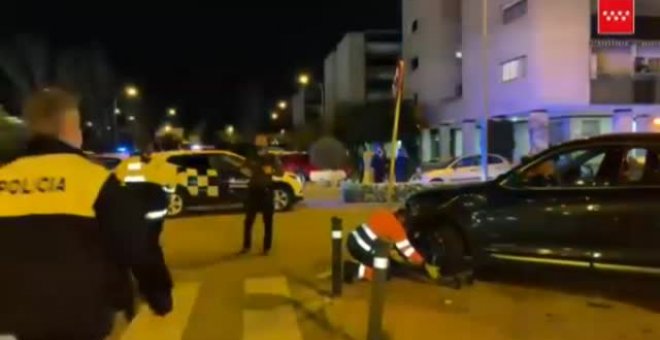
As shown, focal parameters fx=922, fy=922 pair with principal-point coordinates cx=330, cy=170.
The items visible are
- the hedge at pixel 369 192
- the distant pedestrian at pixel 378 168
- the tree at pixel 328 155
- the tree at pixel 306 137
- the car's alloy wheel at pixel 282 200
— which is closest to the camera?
the car's alloy wheel at pixel 282 200

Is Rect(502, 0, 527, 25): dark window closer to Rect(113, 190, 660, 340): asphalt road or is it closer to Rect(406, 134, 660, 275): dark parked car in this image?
Rect(113, 190, 660, 340): asphalt road

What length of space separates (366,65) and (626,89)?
52.7 meters

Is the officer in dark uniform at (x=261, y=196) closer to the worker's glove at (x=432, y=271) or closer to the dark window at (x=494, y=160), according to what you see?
the worker's glove at (x=432, y=271)

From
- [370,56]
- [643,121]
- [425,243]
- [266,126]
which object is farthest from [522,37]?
[266,126]

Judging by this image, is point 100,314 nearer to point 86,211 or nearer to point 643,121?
point 86,211

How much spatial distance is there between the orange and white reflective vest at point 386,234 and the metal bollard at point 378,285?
1.23m

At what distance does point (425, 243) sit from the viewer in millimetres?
10586

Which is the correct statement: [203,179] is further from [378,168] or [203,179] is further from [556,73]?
[556,73]

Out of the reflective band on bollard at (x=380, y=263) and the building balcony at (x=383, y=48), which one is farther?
the building balcony at (x=383, y=48)

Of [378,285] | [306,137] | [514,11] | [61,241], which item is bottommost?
[378,285]

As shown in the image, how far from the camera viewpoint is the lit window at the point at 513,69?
38781 mm

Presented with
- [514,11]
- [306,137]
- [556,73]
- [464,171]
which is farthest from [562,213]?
[306,137]

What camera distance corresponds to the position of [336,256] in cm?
Result: 948

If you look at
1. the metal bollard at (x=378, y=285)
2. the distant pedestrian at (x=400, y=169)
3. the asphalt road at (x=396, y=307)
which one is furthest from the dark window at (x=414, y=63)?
the metal bollard at (x=378, y=285)
